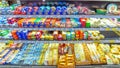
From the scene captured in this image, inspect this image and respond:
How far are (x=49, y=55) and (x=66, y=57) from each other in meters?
0.37

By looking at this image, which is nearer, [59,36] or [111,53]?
[59,36]

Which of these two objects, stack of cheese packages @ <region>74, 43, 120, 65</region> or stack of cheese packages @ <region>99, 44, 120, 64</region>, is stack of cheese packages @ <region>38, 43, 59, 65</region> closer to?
stack of cheese packages @ <region>74, 43, 120, 65</region>

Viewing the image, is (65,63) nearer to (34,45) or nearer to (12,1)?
(34,45)

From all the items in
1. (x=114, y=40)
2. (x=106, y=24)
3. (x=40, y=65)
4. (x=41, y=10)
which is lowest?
(x=40, y=65)

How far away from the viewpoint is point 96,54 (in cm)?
323

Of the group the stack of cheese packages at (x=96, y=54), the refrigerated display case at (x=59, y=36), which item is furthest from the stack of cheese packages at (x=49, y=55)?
the stack of cheese packages at (x=96, y=54)

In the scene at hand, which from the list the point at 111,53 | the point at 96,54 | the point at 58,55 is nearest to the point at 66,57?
the point at 58,55

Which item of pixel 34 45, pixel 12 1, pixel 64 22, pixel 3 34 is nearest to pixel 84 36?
pixel 64 22

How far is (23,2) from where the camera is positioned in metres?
3.88

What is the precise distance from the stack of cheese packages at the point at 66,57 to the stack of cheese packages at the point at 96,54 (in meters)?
0.10

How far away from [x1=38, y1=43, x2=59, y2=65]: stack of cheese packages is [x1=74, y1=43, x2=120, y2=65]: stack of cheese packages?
40cm

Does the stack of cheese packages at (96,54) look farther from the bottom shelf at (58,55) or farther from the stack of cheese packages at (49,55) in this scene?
the stack of cheese packages at (49,55)

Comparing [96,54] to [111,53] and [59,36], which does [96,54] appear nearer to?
[111,53]

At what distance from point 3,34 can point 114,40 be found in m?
2.03
